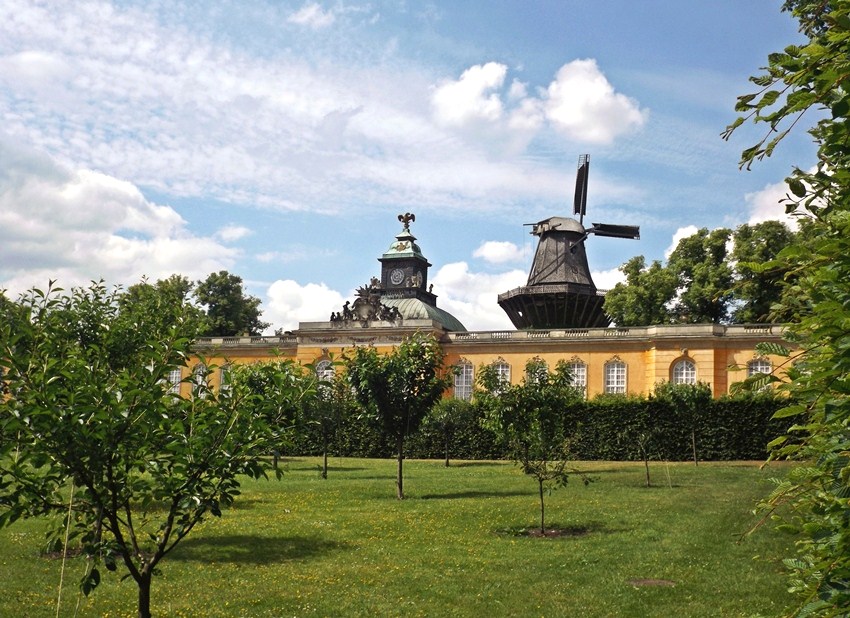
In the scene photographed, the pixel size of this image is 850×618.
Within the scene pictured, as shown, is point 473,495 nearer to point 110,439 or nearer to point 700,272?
point 110,439

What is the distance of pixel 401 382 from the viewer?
2573 cm

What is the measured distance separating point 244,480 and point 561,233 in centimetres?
3708

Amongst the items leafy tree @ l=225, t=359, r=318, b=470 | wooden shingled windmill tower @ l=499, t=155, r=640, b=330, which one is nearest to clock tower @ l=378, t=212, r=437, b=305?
wooden shingled windmill tower @ l=499, t=155, r=640, b=330

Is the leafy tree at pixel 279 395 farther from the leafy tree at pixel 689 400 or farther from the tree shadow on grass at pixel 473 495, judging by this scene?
the leafy tree at pixel 689 400

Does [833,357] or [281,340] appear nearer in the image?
[833,357]

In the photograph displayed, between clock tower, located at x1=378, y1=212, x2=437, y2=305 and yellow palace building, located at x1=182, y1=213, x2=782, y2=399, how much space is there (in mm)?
240

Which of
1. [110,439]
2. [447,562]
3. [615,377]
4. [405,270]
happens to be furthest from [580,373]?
[110,439]

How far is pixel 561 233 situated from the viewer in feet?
199

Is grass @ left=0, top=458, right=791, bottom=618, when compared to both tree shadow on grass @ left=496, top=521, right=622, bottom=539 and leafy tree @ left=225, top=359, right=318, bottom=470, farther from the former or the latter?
leafy tree @ left=225, top=359, right=318, bottom=470

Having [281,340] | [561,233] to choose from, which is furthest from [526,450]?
[561,233]

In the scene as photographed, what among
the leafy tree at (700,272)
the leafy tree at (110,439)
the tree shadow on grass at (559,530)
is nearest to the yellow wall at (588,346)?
the leafy tree at (700,272)

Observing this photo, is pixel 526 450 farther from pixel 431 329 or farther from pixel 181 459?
pixel 431 329

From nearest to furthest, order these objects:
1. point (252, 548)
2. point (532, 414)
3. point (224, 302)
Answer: point (252, 548) < point (532, 414) < point (224, 302)

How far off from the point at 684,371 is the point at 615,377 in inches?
160
